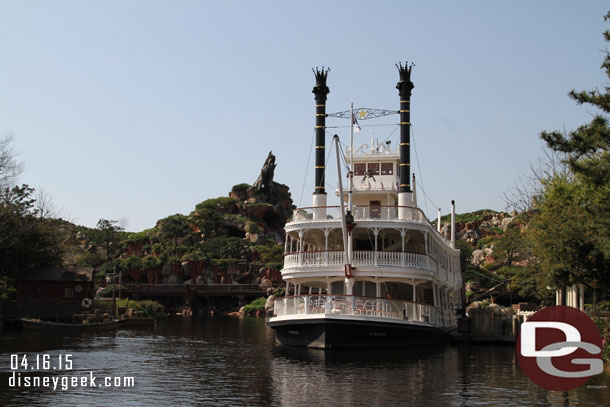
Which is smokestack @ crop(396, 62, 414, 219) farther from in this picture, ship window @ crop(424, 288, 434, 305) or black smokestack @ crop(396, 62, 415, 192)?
ship window @ crop(424, 288, 434, 305)

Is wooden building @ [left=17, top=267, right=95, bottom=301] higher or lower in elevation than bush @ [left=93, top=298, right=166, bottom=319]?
higher

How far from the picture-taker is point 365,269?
87.2 ft

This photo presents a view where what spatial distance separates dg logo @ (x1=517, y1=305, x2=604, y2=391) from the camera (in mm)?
18953

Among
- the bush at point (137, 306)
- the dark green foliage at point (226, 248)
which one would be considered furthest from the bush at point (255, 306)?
the dark green foliage at point (226, 248)

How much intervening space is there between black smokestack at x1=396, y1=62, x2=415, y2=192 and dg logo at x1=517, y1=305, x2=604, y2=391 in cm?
869

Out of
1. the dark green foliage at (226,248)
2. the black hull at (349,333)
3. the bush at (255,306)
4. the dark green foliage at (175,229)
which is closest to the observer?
the black hull at (349,333)

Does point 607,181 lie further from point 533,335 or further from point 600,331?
point 533,335

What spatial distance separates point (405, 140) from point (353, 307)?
10.4 metres

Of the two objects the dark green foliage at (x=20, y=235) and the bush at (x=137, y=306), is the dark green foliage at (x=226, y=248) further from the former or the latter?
the dark green foliage at (x=20, y=235)

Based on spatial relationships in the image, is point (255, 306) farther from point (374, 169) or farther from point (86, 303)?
point (374, 169)

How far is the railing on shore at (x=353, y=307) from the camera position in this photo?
2527 cm

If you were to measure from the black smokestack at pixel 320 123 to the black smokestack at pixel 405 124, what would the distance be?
13.1 ft

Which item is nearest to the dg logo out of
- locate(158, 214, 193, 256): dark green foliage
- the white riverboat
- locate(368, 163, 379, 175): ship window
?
the white riverboat

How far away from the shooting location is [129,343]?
3130 cm
